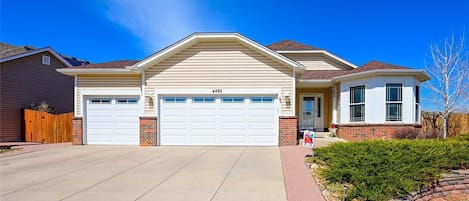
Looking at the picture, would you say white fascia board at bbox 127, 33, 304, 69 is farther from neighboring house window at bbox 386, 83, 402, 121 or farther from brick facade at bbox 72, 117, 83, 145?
neighboring house window at bbox 386, 83, 402, 121

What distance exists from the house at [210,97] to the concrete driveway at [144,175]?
5.61 feet

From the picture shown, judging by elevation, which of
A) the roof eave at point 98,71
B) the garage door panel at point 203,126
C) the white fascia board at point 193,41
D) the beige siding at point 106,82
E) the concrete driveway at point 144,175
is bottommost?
the concrete driveway at point 144,175

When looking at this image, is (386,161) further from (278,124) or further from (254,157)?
(278,124)

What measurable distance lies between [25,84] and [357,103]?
18148 millimetres

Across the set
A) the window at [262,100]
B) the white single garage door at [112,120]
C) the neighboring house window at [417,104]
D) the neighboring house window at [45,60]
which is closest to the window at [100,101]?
the white single garage door at [112,120]

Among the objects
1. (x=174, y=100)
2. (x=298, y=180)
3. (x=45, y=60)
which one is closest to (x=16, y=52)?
(x=45, y=60)

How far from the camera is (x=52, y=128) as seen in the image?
15203mm

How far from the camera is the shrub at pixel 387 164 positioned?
5590mm

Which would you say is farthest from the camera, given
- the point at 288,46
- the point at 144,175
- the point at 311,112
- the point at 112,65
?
the point at 288,46

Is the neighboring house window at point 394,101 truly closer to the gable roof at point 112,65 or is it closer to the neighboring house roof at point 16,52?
the gable roof at point 112,65

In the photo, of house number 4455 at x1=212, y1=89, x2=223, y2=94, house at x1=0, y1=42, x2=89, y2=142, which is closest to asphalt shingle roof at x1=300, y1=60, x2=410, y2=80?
house number 4455 at x1=212, y1=89, x2=223, y2=94

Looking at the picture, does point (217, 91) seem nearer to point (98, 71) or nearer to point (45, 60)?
point (98, 71)

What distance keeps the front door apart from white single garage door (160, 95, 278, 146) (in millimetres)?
5535

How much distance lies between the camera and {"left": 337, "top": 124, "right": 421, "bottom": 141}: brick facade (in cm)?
1349
